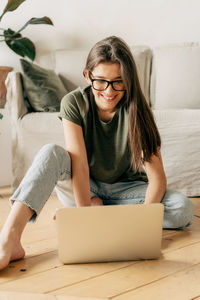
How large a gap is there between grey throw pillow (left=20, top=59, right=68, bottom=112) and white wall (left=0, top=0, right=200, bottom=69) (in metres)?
0.43

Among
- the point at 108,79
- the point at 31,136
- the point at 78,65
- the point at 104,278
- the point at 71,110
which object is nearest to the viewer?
the point at 104,278

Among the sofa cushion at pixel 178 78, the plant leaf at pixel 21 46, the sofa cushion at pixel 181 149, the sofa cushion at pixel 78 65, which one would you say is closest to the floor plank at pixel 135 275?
the sofa cushion at pixel 181 149

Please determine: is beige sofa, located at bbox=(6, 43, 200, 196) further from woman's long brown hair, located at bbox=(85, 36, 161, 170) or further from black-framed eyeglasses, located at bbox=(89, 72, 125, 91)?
black-framed eyeglasses, located at bbox=(89, 72, 125, 91)

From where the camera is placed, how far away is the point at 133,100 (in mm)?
1164

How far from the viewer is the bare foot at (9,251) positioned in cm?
91

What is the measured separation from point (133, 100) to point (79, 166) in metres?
0.28

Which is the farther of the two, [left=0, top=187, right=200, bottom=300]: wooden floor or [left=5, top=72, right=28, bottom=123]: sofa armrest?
[left=5, top=72, right=28, bottom=123]: sofa armrest

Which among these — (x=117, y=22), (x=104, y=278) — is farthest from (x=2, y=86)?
(x=104, y=278)

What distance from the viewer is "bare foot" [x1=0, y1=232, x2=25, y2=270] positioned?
2.98 feet

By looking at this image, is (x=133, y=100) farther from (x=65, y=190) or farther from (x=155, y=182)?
(x=65, y=190)

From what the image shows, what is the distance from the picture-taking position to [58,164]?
1.08 meters

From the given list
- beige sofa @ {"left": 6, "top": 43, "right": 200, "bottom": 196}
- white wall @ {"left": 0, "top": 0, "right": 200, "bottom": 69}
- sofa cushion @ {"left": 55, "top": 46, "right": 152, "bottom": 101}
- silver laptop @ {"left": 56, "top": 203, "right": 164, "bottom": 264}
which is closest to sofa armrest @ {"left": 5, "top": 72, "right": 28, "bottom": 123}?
beige sofa @ {"left": 6, "top": 43, "right": 200, "bottom": 196}

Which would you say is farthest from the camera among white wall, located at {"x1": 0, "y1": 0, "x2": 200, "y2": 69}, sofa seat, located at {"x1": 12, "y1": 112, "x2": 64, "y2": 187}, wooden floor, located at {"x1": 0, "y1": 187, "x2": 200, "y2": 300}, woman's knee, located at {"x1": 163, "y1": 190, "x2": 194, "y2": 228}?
white wall, located at {"x1": 0, "y1": 0, "x2": 200, "y2": 69}

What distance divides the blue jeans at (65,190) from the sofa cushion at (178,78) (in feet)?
3.09
